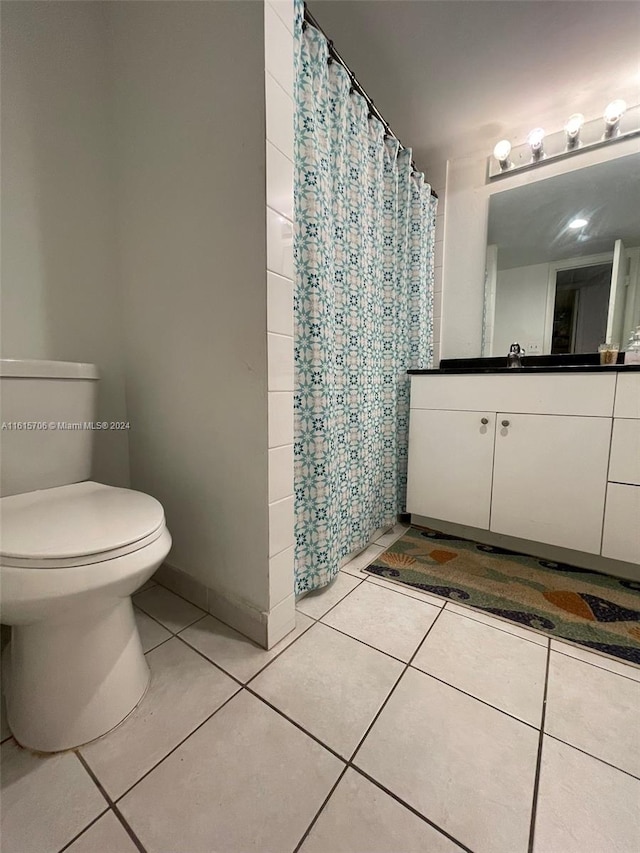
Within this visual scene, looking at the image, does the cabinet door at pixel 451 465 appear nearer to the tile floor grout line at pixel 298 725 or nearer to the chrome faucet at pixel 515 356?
the chrome faucet at pixel 515 356

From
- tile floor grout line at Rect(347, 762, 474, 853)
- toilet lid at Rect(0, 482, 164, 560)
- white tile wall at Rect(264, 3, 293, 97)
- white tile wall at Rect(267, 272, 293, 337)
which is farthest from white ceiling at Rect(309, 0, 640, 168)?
tile floor grout line at Rect(347, 762, 474, 853)

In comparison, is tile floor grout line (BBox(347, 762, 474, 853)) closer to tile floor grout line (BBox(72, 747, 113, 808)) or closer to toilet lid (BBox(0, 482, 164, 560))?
tile floor grout line (BBox(72, 747, 113, 808))

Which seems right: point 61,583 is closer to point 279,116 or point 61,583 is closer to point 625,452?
point 279,116

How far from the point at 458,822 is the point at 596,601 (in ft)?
3.08

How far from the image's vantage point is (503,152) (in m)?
1.78

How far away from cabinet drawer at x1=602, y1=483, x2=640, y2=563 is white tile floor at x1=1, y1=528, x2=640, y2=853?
0.50 metres

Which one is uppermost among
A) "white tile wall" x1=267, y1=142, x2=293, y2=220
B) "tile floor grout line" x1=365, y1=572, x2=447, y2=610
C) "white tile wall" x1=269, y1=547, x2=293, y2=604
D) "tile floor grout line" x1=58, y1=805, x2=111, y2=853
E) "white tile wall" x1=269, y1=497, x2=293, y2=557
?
"white tile wall" x1=267, y1=142, x2=293, y2=220

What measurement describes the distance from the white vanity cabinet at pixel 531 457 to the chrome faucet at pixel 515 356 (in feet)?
1.45

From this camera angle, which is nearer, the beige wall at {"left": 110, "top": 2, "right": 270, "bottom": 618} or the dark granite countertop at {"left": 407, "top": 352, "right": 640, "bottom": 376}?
the beige wall at {"left": 110, "top": 2, "right": 270, "bottom": 618}

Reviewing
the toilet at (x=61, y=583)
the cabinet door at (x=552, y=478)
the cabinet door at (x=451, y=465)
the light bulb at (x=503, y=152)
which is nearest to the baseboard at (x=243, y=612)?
the toilet at (x=61, y=583)

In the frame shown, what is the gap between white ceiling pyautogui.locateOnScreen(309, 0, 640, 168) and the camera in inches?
47.9

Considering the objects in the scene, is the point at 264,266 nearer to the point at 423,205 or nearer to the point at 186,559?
the point at 186,559

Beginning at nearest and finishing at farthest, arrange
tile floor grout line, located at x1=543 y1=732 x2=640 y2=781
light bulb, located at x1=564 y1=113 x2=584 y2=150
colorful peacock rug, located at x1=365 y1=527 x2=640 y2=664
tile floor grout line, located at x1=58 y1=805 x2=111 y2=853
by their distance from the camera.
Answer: tile floor grout line, located at x1=58 y1=805 x2=111 y2=853 < tile floor grout line, located at x1=543 y1=732 x2=640 y2=781 < colorful peacock rug, located at x1=365 y1=527 x2=640 y2=664 < light bulb, located at x1=564 y1=113 x2=584 y2=150

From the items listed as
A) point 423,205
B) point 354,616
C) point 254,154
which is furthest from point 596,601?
point 423,205
